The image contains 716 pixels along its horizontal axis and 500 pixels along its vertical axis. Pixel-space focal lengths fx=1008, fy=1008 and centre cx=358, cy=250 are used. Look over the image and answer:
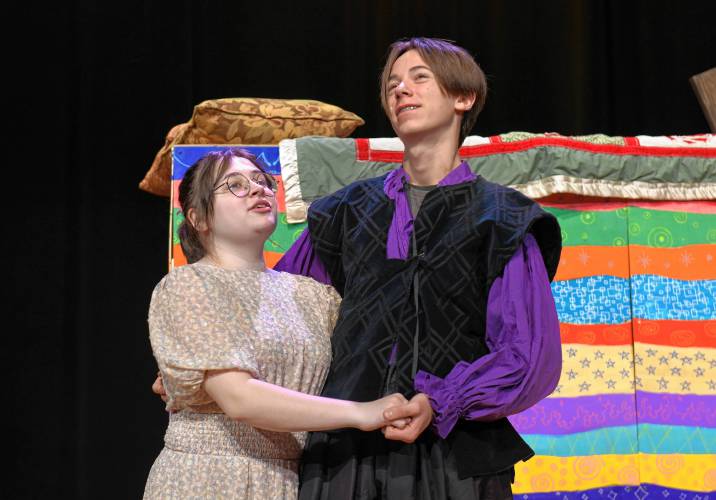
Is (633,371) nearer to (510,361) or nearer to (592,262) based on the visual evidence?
(592,262)

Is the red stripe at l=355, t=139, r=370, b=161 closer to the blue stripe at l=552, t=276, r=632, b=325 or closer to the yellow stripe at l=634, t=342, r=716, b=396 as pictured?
the blue stripe at l=552, t=276, r=632, b=325

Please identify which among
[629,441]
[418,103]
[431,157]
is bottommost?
[629,441]

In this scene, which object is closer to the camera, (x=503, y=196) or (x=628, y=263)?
(x=503, y=196)

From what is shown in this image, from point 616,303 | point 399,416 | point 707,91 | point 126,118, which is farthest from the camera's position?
point 126,118

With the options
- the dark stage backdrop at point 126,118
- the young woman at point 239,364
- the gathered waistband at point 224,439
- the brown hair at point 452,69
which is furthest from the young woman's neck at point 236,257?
the dark stage backdrop at point 126,118

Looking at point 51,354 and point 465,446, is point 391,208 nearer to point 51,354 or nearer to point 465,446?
point 465,446

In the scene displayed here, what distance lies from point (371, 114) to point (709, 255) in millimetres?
1787

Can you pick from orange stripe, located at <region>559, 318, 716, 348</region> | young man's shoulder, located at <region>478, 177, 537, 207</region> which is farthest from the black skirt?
orange stripe, located at <region>559, 318, 716, 348</region>

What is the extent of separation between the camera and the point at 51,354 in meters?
4.39

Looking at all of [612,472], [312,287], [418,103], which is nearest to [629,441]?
[612,472]

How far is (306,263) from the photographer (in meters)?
2.24

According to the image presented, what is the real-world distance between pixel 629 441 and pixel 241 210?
172cm

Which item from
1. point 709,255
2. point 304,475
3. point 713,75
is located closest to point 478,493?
point 304,475

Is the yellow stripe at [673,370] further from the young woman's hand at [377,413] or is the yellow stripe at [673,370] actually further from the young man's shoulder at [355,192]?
the young woman's hand at [377,413]
